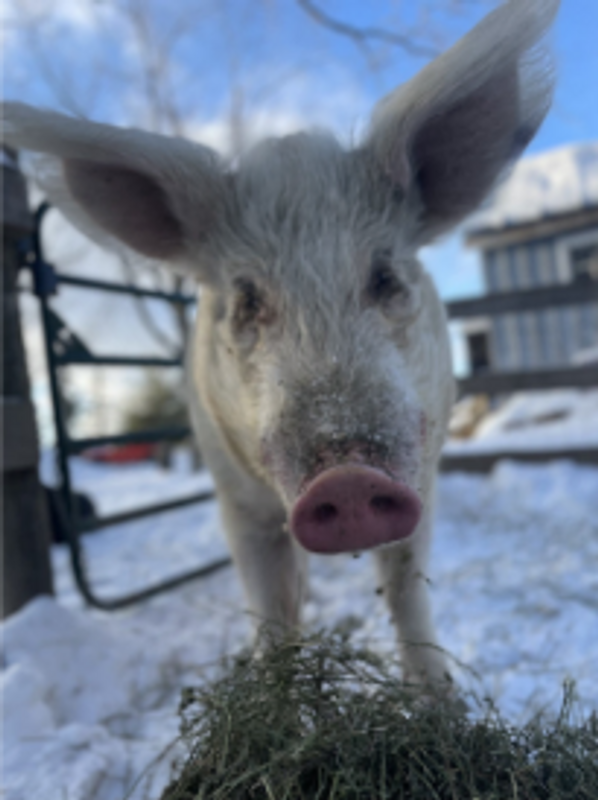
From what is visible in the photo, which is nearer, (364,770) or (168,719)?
(364,770)

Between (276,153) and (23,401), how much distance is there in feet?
4.91

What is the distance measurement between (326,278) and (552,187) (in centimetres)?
1539

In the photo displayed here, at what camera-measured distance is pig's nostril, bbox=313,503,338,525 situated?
1358 mm

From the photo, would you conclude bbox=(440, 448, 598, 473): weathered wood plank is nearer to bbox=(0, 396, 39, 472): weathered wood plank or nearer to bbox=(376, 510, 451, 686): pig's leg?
bbox=(376, 510, 451, 686): pig's leg

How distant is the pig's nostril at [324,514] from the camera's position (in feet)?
4.46

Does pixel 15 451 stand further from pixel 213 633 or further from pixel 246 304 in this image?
pixel 246 304

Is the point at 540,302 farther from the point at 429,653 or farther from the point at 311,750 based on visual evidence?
the point at 311,750

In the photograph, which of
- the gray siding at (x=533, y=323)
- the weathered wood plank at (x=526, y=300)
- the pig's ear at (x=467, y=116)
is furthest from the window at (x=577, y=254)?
the pig's ear at (x=467, y=116)

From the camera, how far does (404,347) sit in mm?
1807

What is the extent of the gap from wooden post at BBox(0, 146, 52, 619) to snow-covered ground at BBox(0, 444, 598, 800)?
144mm

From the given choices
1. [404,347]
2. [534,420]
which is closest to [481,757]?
[404,347]

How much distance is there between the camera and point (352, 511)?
4.36 feet

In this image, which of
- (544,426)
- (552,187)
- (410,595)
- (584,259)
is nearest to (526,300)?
(544,426)

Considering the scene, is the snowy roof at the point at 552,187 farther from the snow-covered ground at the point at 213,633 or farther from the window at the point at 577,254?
the snow-covered ground at the point at 213,633
